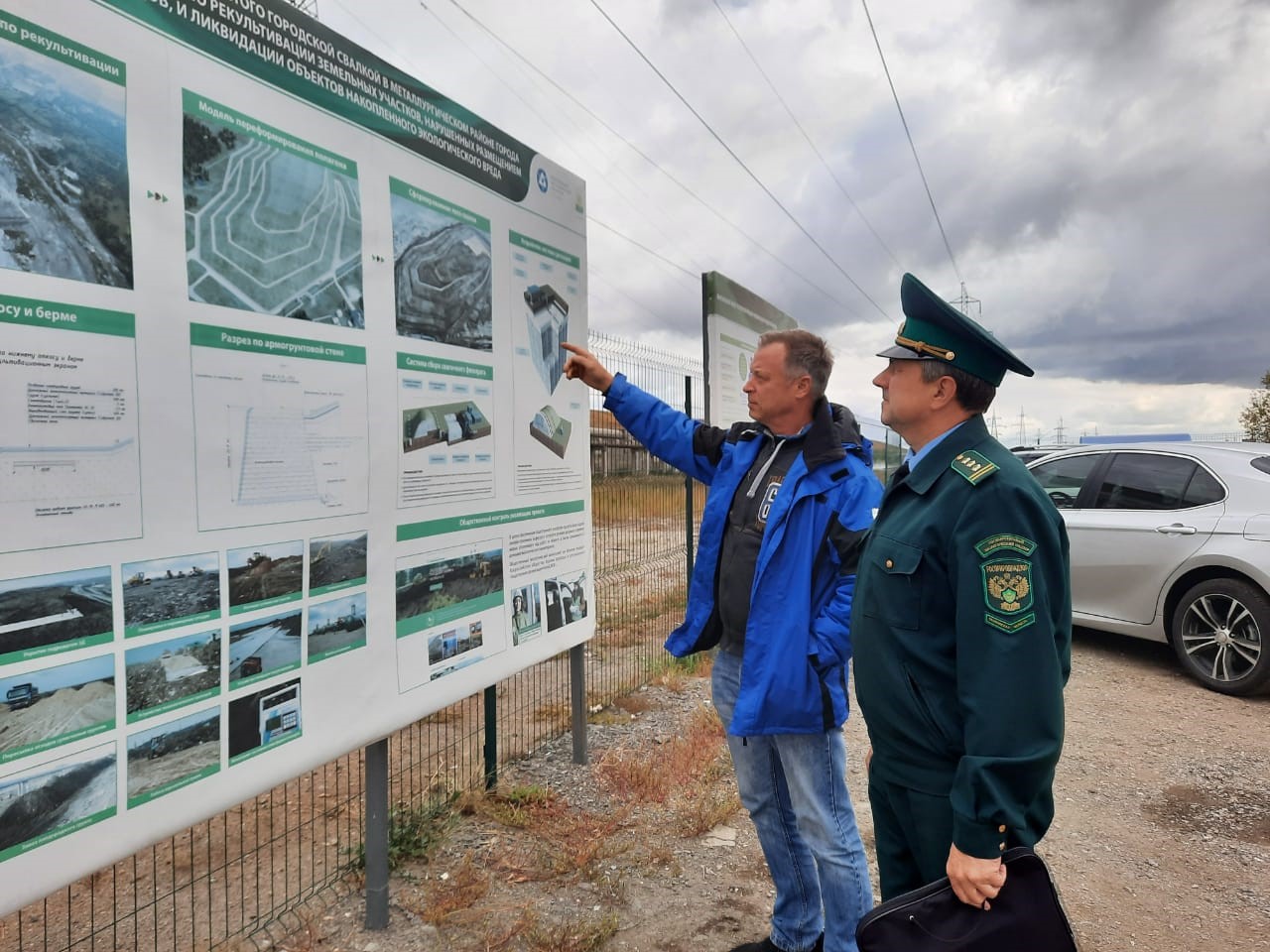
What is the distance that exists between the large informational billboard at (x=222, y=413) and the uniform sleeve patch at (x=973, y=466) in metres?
1.60

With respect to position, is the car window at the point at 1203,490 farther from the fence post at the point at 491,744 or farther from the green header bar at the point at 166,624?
the green header bar at the point at 166,624

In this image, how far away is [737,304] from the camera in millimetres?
5602

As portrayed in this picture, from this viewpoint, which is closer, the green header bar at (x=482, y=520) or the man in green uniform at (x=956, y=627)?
the man in green uniform at (x=956, y=627)

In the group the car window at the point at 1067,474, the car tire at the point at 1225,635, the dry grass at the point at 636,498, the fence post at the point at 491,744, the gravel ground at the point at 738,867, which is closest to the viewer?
the gravel ground at the point at 738,867

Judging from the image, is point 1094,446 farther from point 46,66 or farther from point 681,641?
point 46,66

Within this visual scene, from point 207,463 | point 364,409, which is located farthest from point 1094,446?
point 207,463

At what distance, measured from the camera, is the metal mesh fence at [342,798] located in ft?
8.43

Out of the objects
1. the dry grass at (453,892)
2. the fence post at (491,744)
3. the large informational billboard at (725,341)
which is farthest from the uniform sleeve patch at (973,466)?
the large informational billboard at (725,341)

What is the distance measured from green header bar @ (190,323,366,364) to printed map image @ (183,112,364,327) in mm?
66

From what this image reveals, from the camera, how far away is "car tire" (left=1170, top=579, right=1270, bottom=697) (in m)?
4.94

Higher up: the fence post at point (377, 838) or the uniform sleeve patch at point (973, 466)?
the uniform sleeve patch at point (973, 466)

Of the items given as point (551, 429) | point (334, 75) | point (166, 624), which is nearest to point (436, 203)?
point (334, 75)

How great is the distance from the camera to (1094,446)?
6352mm

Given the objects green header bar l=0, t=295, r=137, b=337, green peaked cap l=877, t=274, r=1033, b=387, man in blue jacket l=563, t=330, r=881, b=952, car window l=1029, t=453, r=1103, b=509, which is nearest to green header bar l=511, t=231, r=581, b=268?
man in blue jacket l=563, t=330, r=881, b=952
